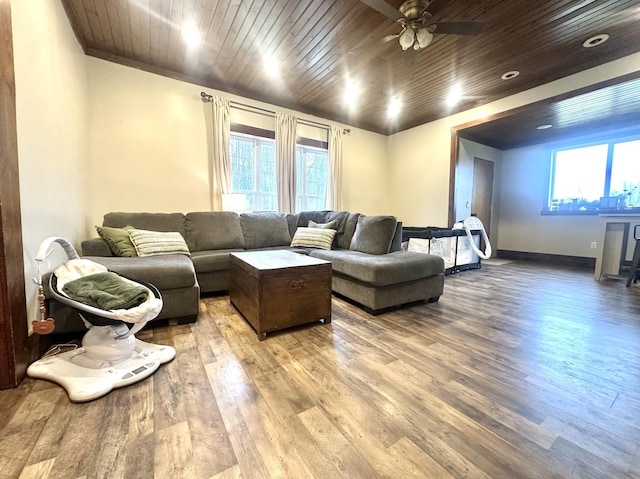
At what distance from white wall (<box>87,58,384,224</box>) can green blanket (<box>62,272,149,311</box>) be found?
80.5 inches

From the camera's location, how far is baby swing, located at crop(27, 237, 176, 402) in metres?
1.26

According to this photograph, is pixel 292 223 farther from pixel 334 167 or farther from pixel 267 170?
pixel 334 167

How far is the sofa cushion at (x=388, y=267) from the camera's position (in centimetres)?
221

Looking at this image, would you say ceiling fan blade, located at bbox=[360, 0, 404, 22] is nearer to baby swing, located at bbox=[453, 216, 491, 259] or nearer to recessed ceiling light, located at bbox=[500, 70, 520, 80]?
recessed ceiling light, located at bbox=[500, 70, 520, 80]

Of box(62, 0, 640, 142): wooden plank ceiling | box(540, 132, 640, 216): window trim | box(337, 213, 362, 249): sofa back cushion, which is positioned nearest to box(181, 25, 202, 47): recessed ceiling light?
box(62, 0, 640, 142): wooden plank ceiling

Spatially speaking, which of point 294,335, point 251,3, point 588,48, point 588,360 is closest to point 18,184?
point 294,335

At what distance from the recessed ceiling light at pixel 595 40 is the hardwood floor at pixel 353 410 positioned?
9.10ft

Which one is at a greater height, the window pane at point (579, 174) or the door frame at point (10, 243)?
the window pane at point (579, 174)

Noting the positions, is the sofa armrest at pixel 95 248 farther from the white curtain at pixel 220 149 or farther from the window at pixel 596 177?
the window at pixel 596 177

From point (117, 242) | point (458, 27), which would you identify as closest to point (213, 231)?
point (117, 242)

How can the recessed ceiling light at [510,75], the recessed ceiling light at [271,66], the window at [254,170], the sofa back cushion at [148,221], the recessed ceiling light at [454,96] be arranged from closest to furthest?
the sofa back cushion at [148,221] → the recessed ceiling light at [271,66] → the recessed ceiling light at [510,75] → the recessed ceiling light at [454,96] → the window at [254,170]

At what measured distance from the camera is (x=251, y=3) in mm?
2211

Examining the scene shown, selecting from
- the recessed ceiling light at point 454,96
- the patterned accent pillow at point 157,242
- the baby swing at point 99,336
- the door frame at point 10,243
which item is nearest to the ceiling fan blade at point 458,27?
the recessed ceiling light at point 454,96

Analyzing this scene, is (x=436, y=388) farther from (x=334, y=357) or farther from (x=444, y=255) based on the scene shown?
(x=444, y=255)
